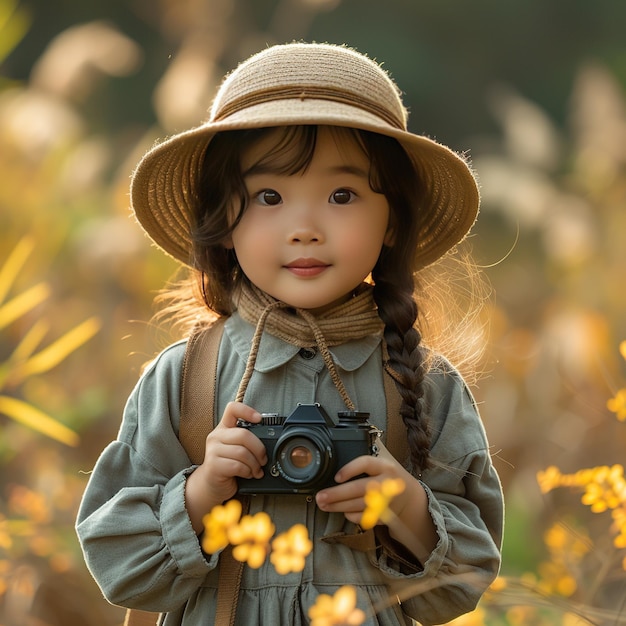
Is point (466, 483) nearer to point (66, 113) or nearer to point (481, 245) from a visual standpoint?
point (66, 113)

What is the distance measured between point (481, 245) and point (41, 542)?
7.26 ft

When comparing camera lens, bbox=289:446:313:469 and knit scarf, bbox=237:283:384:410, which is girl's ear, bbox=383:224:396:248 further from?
camera lens, bbox=289:446:313:469

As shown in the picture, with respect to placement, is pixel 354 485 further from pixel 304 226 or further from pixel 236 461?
pixel 304 226

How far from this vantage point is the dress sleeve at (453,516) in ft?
5.94

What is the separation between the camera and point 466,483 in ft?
6.35

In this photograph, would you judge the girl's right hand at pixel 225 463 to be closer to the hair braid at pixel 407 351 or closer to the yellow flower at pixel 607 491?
the hair braid at pixel 407 351

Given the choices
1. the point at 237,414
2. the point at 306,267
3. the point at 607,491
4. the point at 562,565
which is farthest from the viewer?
the point at 562,565

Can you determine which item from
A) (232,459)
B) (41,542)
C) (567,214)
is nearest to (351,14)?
(567,214)

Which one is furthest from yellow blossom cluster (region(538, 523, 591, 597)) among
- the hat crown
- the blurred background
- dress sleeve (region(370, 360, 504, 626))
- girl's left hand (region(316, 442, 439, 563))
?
the hat crown

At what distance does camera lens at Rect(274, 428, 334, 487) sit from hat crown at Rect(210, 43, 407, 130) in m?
0.57

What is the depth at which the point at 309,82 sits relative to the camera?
6.14ft

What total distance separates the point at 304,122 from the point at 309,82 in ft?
0.45

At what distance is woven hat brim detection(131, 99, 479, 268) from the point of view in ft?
6.05

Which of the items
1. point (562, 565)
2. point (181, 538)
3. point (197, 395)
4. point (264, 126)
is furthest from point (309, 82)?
point (562, 565)
